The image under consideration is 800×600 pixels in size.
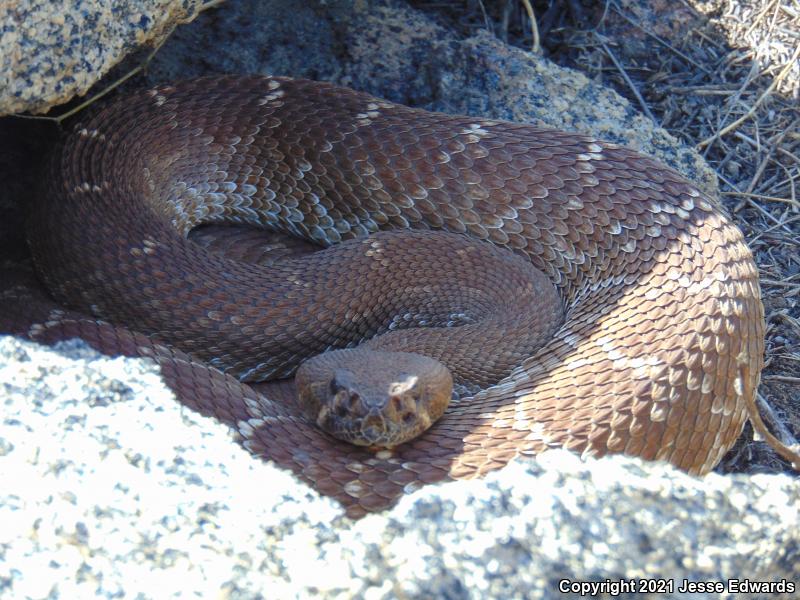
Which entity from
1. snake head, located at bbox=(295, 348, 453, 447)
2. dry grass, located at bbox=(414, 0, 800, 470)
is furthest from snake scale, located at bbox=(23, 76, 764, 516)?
dry grass, located at bbox=(414, 0, 800, 470)

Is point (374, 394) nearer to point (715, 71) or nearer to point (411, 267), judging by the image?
point (411, 267)

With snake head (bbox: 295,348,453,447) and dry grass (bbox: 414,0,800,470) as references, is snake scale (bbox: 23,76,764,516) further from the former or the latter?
dry grass (bbox: 414,0,800,470)

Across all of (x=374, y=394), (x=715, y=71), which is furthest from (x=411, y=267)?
(x=715, y=71)

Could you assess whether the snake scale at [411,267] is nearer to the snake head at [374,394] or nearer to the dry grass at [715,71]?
the snake head at [374,394]

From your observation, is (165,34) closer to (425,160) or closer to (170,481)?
(425,160)

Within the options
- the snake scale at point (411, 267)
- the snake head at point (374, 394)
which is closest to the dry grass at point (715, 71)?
the snake scale at point (411, 267)
